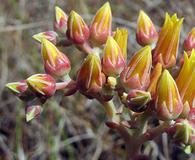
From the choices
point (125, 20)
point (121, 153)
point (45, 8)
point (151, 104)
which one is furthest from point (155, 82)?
point (45, 8)

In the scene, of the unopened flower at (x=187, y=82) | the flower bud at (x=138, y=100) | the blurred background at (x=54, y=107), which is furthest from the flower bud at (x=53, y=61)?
the blurred background at (x=54, y=107)

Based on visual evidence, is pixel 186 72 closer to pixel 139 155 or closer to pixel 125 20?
pixel 139 155

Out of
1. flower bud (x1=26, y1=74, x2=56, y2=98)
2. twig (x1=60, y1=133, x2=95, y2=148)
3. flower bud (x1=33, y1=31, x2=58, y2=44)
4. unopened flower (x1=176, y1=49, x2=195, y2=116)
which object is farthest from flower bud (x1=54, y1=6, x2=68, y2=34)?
twig (x1=60, y1=133, x2=95, y2=148)

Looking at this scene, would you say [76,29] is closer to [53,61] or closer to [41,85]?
[53,61]

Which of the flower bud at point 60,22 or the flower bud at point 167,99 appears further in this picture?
the flower bud at point 60,22

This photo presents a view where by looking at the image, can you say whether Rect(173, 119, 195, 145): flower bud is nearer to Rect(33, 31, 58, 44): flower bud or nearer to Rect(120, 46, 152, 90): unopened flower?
Rect(120, 46, 152, 90): unopened flower

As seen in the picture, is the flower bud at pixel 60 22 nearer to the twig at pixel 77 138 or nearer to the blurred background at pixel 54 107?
the blurred background at pixel 54 107
